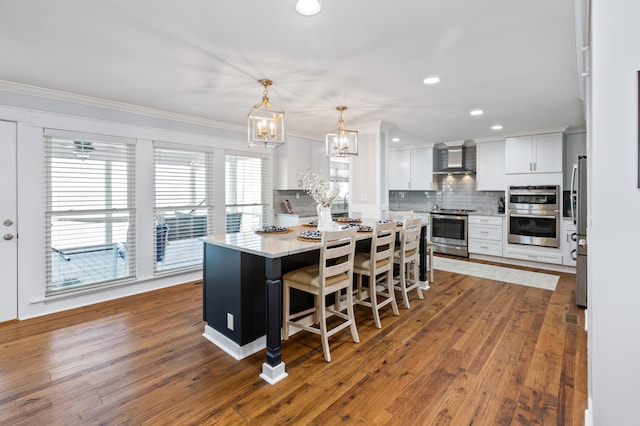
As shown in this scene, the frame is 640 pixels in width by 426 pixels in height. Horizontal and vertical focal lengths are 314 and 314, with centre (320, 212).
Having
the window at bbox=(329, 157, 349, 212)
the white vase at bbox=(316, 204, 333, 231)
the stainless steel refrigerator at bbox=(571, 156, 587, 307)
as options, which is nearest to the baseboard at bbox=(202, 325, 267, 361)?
the white vase at bbox=(316, 204, 333, 231)

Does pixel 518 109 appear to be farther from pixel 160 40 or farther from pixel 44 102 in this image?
pixel 44 102

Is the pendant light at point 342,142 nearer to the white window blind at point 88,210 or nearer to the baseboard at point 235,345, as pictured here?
the baseboard at point 235,345

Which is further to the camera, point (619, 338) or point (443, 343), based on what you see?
point (443, 343)

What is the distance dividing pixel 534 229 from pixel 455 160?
6.48 ft

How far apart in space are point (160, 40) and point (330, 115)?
244 centimetres

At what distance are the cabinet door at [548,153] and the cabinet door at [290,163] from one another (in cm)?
410

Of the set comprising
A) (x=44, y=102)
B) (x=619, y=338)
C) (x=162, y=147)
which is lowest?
(x=619, y=338)

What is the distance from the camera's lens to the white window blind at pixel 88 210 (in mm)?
3496

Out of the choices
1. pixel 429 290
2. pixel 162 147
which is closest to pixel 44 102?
pixel 162 147

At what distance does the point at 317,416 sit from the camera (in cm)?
186

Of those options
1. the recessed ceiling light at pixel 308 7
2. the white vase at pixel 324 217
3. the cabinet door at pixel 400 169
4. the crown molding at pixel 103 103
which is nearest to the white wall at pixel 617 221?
the recessed ceiling light at pixel 308 7

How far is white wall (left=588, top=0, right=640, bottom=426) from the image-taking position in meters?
0.93

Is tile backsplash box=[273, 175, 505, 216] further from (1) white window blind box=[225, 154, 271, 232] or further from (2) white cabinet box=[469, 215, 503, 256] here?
(2) white cabinet box=[469, 215, 503, 256]

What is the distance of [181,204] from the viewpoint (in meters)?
4.53
